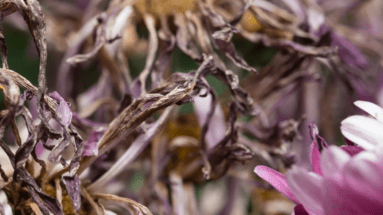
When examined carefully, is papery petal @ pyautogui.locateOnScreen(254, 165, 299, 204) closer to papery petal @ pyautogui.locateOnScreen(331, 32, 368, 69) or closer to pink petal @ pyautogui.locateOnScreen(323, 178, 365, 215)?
pink petal @ pyautogui.locateOnScreen(323, 178, 365, 215)

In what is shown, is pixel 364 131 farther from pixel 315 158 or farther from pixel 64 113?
pixel 64 113

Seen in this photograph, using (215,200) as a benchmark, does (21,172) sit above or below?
above

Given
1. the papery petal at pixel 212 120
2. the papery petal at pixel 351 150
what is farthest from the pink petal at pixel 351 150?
the papery petal at pixel 212 120

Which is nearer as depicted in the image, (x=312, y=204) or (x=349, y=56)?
(x=312, y=204)

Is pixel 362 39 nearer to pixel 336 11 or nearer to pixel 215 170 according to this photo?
pixel 336 11

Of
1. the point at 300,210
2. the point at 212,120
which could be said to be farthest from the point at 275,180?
the point at 212,120

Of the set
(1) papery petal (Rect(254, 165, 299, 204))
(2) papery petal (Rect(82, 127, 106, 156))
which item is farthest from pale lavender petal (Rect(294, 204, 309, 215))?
(2) papery petal (Rect(82, 127, 106, 156))

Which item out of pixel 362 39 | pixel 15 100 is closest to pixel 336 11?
pixel 362 39

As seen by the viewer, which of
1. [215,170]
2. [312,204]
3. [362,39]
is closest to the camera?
[312,204]
